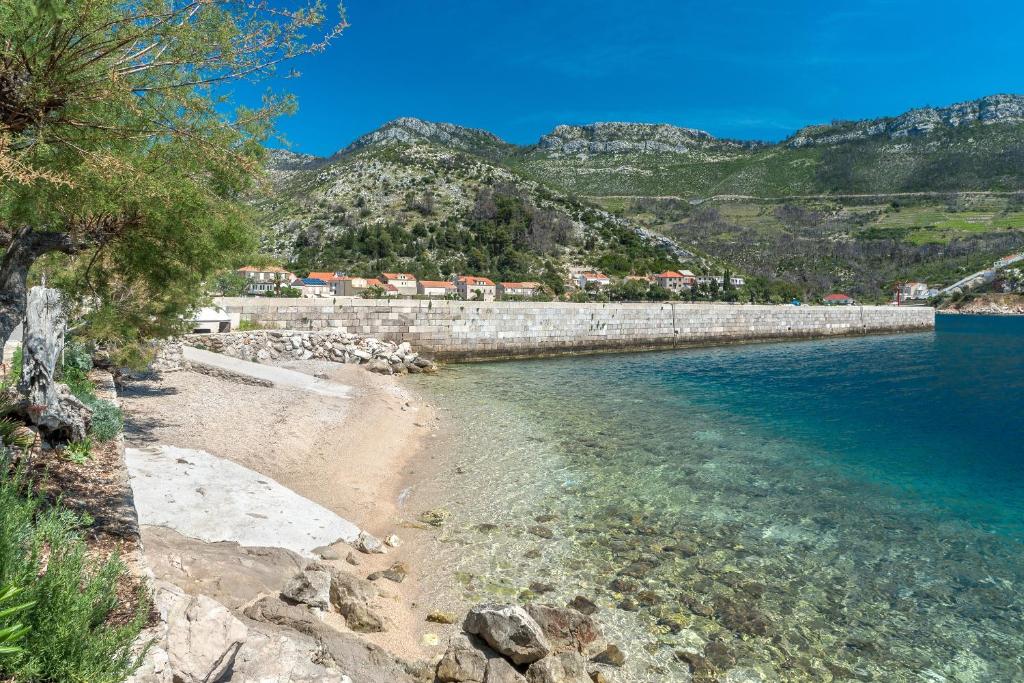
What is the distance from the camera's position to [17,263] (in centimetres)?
497

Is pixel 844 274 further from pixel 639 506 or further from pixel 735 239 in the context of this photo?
pixel 639 506

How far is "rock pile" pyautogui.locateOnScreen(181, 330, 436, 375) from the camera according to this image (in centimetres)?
2064

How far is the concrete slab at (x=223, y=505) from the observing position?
634 cm

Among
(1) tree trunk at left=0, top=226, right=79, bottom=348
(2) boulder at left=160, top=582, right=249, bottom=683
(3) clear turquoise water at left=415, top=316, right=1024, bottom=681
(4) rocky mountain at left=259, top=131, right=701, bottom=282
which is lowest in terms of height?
(3) clear turquoise water at left=415, top=316, right=1024, bottom=681

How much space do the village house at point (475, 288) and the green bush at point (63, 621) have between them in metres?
49.6

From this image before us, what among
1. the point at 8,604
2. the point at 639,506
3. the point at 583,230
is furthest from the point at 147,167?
the point at 583,230

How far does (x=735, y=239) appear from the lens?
9531cm

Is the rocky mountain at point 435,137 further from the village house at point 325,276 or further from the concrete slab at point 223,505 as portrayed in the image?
the concrete slab at point 223,505

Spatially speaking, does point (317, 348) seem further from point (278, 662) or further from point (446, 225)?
point (446, 225)

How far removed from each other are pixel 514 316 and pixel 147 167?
86.2 ft

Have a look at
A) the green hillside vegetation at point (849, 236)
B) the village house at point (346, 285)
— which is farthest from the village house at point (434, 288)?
the green hillside vegetation at point (849, 236)

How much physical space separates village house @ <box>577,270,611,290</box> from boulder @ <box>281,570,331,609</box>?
54.0 meters

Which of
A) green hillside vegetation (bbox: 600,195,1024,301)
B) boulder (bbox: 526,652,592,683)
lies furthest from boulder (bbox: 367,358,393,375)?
green hillside vegetation (bbox: 600,195,1024,301)

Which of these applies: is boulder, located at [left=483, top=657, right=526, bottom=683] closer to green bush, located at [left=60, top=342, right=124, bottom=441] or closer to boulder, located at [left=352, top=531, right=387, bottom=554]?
boulder, located at [left=352, top=531, right=387, bottom=554]
